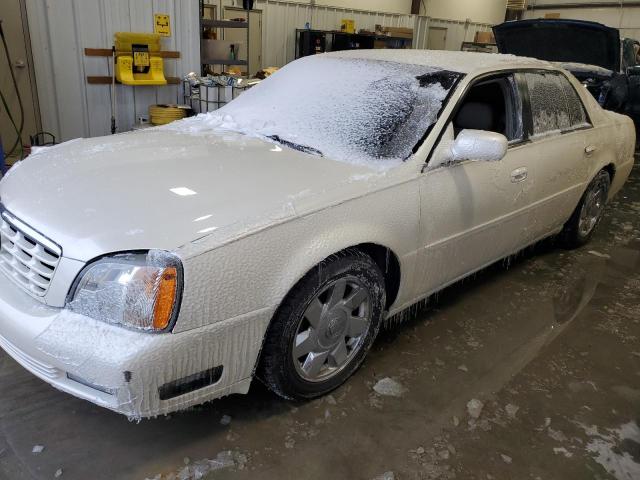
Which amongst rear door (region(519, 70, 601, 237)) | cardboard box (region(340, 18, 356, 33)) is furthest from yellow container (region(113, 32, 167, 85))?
cardboard box (region(340, 18, 356, 33))

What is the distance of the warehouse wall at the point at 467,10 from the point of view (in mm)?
16273

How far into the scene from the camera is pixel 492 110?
3.04 metres

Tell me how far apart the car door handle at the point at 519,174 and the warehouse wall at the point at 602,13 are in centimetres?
1768

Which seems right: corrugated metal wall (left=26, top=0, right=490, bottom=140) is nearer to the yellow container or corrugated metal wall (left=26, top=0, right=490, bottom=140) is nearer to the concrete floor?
the yellow container

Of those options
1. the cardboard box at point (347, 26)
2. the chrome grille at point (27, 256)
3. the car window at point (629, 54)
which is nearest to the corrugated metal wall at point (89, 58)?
the chrome grille at point (27, 256)

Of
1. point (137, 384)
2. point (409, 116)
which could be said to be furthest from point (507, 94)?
point (137, 384)

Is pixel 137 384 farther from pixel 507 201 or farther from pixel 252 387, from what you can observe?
pixel 507 201

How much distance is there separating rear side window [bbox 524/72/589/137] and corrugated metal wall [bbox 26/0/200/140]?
4.31 m

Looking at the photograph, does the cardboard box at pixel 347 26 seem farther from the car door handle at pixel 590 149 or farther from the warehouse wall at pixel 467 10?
the car door handle at pixel 590 149

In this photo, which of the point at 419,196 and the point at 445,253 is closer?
the point at 419,196

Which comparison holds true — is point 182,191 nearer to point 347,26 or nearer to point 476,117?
point 476,117

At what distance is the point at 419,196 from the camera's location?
227 cm

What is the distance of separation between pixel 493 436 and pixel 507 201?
1.30 metres

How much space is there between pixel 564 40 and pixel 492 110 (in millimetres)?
3561
